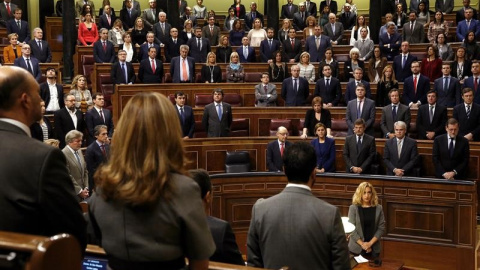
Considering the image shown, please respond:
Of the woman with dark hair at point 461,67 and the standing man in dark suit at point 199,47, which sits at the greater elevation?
the standing man in dark suit at point 199,47

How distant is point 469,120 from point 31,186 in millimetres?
6941

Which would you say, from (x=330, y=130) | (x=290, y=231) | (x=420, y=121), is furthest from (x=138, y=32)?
(x=290, y=231)

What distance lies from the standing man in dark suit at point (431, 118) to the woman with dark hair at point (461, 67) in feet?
5.25

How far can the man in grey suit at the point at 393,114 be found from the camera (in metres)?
8.03

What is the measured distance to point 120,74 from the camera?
953 cm

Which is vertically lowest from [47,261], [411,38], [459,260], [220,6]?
[459,260]

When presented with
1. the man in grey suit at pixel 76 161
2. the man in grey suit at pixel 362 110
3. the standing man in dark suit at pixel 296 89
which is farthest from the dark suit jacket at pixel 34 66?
the man in grey suit at pixel 362 110

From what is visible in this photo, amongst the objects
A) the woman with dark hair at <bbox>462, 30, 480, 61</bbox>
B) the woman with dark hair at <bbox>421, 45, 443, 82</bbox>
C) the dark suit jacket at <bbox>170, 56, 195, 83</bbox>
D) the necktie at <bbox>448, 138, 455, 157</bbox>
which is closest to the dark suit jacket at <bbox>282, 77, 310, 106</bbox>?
the dark suit jacket at <bbox>170, 56, 195, 83</bbox>

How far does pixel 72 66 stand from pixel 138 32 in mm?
1184

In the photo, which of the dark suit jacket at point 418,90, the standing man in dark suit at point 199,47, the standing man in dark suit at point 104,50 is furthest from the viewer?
the standing man in dark suit at point 199,47

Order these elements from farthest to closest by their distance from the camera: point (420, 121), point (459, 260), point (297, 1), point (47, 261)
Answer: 1. point (297, 1)
2. point (420, 121)
3. point (459, 260)
4. point (47, 261)

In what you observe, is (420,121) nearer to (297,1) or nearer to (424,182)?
(424,182)

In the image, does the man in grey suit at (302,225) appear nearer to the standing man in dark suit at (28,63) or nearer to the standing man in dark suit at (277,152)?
the standing man in dark suit at (277,152)

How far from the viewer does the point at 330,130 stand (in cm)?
838
